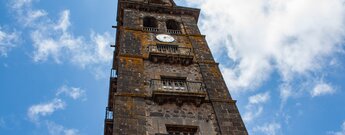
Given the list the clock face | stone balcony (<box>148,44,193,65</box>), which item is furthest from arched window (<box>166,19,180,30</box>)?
stone balcony (<box>148,44,193,65</box>)

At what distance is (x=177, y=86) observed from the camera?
21.5 m

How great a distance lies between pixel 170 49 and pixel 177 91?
18.9 ft

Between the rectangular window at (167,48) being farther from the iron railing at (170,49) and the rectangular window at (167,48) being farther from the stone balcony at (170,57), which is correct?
the stone balcony at (170,57)

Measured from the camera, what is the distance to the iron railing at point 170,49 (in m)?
25.1

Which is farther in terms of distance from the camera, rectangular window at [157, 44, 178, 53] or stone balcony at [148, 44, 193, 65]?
rectangular window at [157, 44, 178, 53]

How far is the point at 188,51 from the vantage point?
1016 inches

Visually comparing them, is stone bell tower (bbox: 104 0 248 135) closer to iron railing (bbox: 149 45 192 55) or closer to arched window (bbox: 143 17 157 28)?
iron railing (bbox: 149 45 192 55)

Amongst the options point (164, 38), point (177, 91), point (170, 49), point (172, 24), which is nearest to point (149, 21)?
point (172, 24)

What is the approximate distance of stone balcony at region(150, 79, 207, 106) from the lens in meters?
19.7

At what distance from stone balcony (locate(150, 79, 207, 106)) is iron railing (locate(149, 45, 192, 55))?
3.44 meters

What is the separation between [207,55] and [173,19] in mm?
6894

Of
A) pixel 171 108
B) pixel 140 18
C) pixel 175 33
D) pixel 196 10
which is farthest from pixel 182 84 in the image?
pixel 196 10

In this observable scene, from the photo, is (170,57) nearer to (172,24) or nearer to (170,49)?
(170,49)

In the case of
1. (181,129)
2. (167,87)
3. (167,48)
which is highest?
(167,48)
